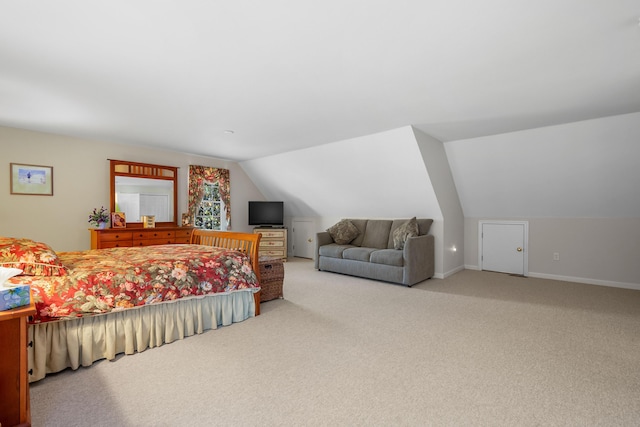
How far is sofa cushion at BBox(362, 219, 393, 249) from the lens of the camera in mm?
5582

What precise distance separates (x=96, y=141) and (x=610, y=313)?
23.8 feet

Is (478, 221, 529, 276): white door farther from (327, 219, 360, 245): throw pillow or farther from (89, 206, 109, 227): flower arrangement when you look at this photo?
(89, 206, 109, 227): flower arrangement

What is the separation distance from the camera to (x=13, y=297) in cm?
151

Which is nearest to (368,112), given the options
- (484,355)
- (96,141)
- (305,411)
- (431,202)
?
(431,202)

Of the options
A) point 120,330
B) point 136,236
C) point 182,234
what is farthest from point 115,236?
point 120,330

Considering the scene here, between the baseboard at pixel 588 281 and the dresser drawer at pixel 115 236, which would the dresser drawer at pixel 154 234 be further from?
the baseboard at pixel 588 281

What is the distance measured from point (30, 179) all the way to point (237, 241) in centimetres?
320

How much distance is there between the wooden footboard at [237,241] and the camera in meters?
3.38

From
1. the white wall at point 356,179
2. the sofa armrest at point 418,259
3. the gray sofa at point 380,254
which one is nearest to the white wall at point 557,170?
the white wall at point 356,179

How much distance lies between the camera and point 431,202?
5.06 meters

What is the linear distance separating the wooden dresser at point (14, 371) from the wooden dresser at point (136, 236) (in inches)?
135

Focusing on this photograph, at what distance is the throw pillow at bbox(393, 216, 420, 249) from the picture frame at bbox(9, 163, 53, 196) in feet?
17.2

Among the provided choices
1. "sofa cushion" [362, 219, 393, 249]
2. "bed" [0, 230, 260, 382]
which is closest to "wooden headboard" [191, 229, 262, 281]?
"bed" [0, 230, 260, 382]

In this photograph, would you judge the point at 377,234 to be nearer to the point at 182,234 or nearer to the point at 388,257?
the point at 388,257
